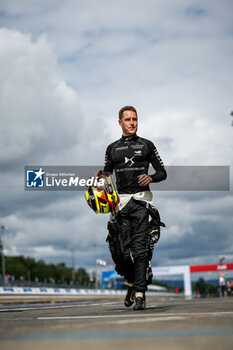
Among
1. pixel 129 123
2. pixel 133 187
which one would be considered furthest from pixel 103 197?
pixel 129 123

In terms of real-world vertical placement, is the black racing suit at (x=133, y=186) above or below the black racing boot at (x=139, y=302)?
above

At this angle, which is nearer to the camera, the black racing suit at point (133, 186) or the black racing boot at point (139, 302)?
the black racing boot at point (139, 302)

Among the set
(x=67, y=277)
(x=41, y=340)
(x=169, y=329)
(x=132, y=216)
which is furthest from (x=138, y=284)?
(x=67, y=277)

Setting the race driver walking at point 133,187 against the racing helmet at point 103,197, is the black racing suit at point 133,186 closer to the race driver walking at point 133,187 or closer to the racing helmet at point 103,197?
the race driver walking at point 133,187

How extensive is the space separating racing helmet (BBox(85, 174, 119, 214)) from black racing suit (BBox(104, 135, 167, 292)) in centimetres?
16

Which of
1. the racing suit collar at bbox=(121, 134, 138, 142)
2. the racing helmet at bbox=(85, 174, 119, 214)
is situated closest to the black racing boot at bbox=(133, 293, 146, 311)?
the racing helmet at bbox=(85, 174, 119, 214)

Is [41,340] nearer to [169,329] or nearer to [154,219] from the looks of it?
[169,329]

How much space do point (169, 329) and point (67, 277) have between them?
611ft

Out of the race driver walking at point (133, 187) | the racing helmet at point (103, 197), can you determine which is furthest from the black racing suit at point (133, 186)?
the racing helmet at point (103, 197)

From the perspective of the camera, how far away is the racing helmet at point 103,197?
20.0 feet

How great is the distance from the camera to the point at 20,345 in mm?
2084

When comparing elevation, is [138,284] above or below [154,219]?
below

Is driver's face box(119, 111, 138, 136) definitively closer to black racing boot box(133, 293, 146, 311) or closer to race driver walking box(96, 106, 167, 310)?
race driver walking box(96, 106, 167, 310)

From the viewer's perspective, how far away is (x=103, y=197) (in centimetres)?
610
